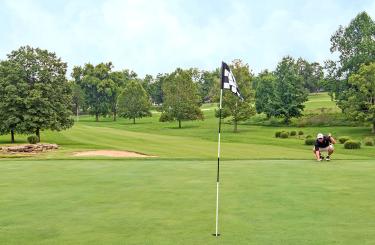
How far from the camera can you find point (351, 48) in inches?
3022

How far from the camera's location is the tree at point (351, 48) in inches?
2906

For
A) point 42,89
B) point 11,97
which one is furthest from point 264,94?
point 11,97

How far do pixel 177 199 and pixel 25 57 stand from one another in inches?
1603

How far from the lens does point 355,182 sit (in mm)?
15422

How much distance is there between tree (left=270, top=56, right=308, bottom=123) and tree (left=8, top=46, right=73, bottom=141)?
42571 mm

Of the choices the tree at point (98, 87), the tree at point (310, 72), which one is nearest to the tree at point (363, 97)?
the tree at point (98, 87)

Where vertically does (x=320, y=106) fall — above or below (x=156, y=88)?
below

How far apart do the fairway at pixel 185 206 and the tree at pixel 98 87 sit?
107m

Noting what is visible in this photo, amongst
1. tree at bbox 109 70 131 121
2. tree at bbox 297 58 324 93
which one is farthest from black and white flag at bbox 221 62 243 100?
tree at bbox 297 58 324 93

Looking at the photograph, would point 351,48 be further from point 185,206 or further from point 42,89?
point 185,206

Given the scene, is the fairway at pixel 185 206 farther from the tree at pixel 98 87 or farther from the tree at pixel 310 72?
the tree at pixel 310 72

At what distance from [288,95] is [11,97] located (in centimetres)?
5080

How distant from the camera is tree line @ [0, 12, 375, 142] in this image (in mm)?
46719

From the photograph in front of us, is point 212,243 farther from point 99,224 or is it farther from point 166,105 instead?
point 166,105
